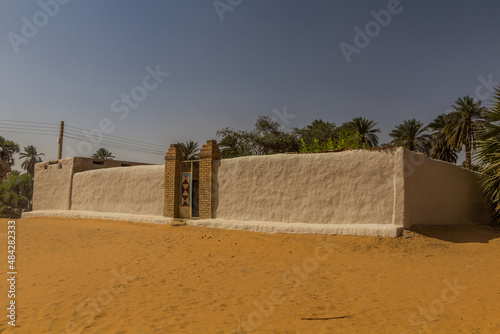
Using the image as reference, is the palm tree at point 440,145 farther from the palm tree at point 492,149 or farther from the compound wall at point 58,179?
the compound wall at point 58,179

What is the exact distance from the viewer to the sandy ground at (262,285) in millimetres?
3859

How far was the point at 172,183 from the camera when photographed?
12766 mm

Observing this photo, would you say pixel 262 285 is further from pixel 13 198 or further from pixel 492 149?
pixel 13 198

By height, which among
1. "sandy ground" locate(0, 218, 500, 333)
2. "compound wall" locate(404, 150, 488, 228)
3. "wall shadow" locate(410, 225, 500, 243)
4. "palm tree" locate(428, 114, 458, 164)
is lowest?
"sandy ground" locate(0, 218, 500, 333)

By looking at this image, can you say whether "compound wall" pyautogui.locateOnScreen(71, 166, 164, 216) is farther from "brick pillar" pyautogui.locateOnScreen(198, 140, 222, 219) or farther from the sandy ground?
the sandy ground

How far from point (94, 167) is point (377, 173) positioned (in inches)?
616

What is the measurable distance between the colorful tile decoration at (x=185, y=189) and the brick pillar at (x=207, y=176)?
92 centimetres

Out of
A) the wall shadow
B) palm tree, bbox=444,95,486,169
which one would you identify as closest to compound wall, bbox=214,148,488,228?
the wall shadow

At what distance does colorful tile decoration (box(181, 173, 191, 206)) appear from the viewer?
12.7 meters

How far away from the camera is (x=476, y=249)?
796 cm

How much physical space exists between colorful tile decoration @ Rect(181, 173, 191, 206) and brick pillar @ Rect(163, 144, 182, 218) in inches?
6.8

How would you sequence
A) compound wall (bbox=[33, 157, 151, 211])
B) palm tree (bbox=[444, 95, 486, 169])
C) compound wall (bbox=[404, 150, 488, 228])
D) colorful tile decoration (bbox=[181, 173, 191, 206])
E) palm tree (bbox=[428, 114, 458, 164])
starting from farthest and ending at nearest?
palm tree (bbox=[428, 114, 458, 164]), palm tree (bbox=[444, 95, 486, 169]), compound wall (bbox=[33, 157, 151, 211]), colorful tile decoration (bbox=[181, 173, 191, 206]), compound wall (bbox=[404, 150, 488, 228])

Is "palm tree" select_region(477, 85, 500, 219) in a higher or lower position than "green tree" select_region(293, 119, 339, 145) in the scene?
lower

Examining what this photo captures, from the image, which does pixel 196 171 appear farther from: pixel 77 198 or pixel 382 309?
pixel 382 309
